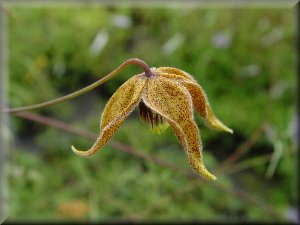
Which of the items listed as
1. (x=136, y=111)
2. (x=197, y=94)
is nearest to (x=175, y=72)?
(x=197, y=94)

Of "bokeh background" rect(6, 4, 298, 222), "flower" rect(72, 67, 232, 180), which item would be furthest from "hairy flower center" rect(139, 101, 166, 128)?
"bokeh background" rect(6, 4, 298, 222)

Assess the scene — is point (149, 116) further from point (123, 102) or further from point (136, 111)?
point (136, 111)

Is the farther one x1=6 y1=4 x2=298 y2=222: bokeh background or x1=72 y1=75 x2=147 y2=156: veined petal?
x1=6 y1=4 x2=298 y2=222: bokeh background

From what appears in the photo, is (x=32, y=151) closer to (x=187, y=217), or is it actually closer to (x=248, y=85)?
(x=187, y=217)

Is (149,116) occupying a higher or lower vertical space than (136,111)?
higher

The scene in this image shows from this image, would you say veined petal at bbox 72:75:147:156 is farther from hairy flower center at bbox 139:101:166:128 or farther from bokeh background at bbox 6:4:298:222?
bokeh background at bbox 6:4:298:222

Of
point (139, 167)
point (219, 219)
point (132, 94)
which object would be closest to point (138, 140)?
point (139, 167)

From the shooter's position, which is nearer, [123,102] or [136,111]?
Result: [123,102]

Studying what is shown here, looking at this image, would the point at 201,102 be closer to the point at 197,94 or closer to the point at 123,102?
the point at 197,94
